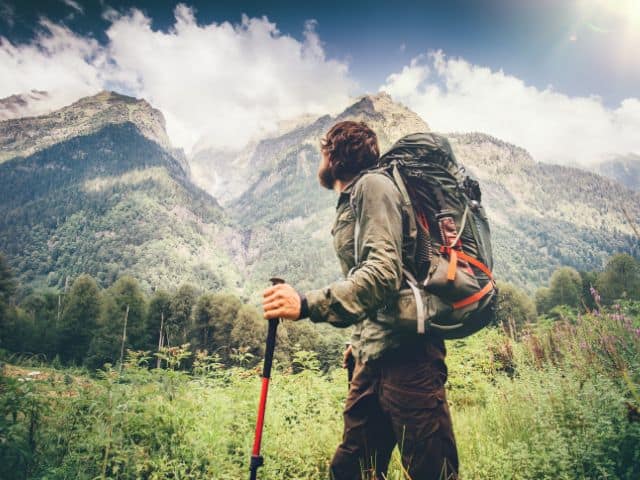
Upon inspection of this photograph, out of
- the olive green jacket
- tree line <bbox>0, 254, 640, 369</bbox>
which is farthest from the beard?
tree line <bbox>0, 254, 640, 369</bbox>

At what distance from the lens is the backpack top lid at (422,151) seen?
7.18 ft

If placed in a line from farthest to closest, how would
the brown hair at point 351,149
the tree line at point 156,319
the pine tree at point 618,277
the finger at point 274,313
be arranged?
the tree line at point 156,319 < the pine tree at point 618,277 < the brown hair at point 351,149 < the finger at point 274,313

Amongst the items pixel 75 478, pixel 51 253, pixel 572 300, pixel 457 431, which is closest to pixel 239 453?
pixel 75 478

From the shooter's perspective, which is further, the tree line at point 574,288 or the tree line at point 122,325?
the tree line at point 122,325

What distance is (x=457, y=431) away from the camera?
3.73m

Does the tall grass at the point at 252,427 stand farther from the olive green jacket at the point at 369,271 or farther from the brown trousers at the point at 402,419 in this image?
the olive green jacket at the point at 369,271

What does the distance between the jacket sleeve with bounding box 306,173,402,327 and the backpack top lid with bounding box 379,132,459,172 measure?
469 millimetres

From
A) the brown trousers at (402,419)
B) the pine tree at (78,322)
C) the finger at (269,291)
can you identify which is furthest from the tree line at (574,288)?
the pine tree at (78,322)

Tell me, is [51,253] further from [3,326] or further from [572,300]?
[572,300]

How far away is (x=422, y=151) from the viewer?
2201mm

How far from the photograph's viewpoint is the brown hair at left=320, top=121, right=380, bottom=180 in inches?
85.8

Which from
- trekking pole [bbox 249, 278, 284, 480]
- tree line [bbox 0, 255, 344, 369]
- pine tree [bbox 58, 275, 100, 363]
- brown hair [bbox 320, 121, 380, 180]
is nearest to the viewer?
trekking pole [bbox 249, 278, 284, 480]

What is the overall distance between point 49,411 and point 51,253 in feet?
746

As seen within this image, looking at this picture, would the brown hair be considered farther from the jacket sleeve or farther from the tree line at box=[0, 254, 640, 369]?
the tree line at box=[0, 254, 640, 369]
